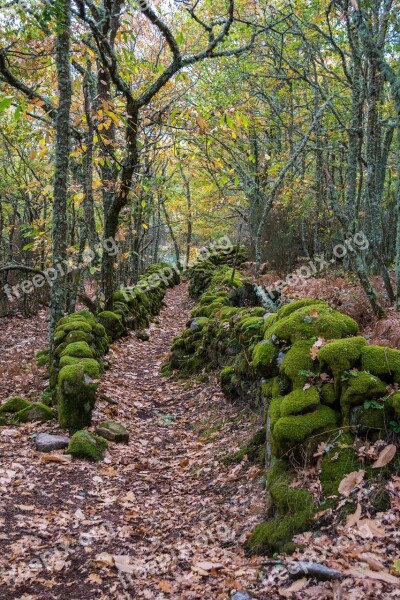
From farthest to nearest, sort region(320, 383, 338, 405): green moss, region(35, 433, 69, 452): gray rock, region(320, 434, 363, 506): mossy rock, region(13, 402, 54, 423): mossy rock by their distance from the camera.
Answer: region(13, 402, 54, 423): mossy rock
region(35, 433, 69, 452): gray rock
region(320, 383, 338, 405): green moss
region(320, 434, 363, 506): mossy rock

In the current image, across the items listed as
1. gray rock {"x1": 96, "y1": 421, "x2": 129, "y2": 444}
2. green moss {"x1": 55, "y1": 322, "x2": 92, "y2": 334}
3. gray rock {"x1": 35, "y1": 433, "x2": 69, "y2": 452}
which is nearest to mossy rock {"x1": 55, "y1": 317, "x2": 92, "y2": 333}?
green moss {"x1": 55, "y1": 322, "x2": 92, "y2": 334}

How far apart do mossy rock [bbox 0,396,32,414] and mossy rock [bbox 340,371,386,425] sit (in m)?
5.07

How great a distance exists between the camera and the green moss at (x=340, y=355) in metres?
4.33

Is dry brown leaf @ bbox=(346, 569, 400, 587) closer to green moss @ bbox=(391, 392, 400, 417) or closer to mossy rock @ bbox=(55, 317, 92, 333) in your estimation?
green moss @ bbox=(391, 392, 400, 417)

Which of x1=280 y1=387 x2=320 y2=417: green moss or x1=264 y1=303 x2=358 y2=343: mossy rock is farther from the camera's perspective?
x1=264 y1=303 x2=358 y2=343: mossy rock

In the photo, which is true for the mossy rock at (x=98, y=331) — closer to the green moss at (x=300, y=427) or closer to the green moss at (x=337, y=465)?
the green moss at (x=300, y=427)

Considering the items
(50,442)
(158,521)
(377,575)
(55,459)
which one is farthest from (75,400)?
(377,575)

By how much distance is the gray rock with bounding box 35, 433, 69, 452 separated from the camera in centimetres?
579

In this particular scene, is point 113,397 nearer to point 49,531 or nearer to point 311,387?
point 49,531

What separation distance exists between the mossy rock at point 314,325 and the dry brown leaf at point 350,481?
5.33ft

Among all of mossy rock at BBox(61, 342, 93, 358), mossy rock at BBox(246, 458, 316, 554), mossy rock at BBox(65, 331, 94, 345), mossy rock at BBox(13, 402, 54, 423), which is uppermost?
mossy rock at BBox(65, 331, 94, 345)

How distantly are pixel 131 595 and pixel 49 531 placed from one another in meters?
1.16

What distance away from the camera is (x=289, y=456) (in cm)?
413

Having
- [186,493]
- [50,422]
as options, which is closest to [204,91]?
[50,422]
